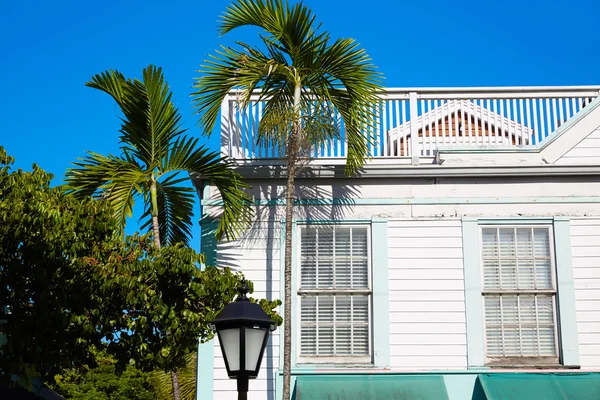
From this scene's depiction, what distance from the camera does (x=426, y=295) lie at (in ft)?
44.0

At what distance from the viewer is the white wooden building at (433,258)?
13195mm

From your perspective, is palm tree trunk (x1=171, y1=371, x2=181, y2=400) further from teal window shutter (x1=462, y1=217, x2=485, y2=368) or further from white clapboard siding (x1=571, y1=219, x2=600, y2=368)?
white clapboard siding (x1=571, y1=219, x2=600, y2=368)

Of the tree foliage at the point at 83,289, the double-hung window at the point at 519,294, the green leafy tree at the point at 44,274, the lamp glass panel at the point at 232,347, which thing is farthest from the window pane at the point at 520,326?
the lamp glass panel at the point at 232,347

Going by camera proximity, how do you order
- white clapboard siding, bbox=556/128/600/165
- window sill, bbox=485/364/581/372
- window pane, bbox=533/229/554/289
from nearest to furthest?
1. window sill, bbox=485/364/581/372
2. window pane, bbox=533/229/554/289
3. white clapboard siding, bbox=556/128/600/165

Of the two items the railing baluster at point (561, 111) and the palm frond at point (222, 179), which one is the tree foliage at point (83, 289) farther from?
the railing baluster at point (561, 111)

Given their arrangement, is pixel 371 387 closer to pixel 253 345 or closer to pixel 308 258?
pixel 308 258

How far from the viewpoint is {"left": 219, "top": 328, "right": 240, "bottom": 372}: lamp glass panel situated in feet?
25.7

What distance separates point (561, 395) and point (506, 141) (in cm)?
385

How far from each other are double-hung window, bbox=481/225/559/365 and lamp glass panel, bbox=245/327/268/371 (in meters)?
6.15

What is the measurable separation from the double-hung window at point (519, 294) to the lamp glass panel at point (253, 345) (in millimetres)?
6147

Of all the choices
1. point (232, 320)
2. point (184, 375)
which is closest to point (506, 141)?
point (232, 320)

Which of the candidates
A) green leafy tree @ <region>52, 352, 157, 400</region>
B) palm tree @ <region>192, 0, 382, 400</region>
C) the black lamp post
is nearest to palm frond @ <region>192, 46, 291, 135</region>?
palm tree @ <region>192, 0, 382, 400</region>

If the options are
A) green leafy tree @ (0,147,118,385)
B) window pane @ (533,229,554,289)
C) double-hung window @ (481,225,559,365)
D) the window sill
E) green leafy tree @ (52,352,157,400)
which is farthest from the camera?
green leafy tree @ (52,352,157,400)

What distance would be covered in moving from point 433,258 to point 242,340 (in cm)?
616
